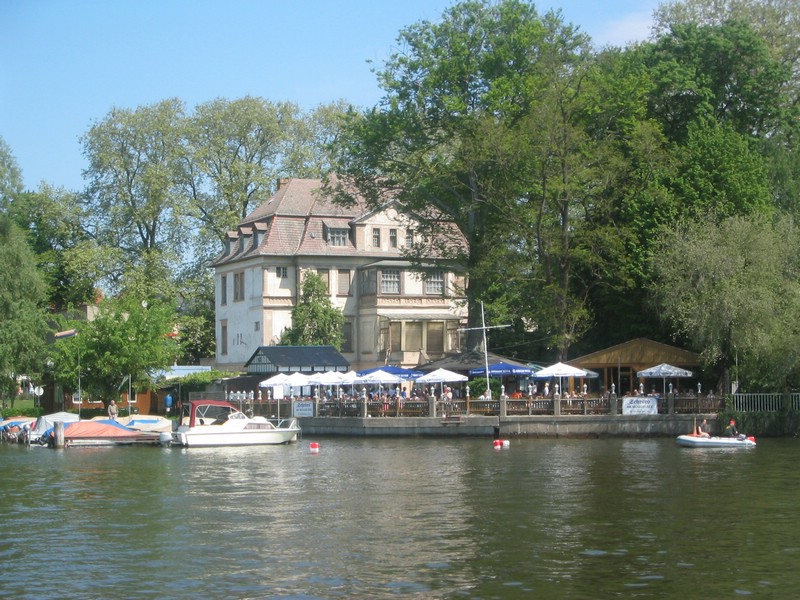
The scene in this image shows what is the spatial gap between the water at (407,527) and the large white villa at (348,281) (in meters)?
32.0

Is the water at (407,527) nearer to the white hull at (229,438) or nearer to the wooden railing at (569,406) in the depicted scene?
the white hull at (229,438)

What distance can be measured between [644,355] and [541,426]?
7190 mm

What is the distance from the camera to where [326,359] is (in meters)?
69.3

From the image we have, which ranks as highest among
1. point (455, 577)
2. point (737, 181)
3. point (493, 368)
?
point (737, 181)

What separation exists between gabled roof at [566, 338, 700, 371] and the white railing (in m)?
4.51

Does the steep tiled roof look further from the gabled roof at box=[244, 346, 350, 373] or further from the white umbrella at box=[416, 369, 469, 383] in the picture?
the white umbrella at box=[416, 369, 469, 383]

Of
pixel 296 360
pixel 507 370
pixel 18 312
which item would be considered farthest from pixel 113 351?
pixel 507 370

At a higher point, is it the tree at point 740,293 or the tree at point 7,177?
the tree at point 7,177

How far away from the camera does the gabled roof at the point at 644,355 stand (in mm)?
58062

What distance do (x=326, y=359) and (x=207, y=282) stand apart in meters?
20.5

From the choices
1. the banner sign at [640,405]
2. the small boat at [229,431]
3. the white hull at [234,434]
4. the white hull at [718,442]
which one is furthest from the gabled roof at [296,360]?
the white hull at [718,442]

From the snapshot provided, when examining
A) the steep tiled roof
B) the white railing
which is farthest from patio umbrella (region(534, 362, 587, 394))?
the steep tiled roof

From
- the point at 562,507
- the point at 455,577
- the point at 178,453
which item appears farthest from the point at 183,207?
the point at 455,577

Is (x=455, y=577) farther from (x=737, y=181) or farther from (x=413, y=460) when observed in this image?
(x=737, y=181)
